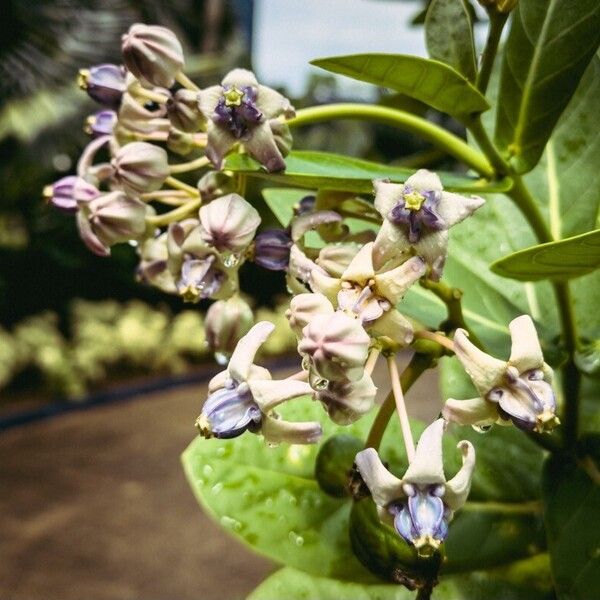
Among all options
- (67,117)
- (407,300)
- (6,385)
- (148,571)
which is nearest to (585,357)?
(407,300)

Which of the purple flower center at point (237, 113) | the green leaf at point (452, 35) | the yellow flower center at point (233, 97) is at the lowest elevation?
the purple flower center at point (237, 113)

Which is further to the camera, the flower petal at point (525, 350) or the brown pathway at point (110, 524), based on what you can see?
the brown pathway at point (110, 524)

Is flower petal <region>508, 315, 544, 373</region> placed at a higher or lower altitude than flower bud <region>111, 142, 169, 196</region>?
lower

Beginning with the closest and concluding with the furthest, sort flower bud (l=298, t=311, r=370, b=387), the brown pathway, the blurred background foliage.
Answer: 1. flower bud (l=298, t=311, r=370, b=387)
2. the brown pathway
3. the blurred background foliage

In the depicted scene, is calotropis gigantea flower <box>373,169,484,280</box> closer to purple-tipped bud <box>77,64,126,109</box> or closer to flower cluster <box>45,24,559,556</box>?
flower cluster <box>45,24,559,556</box>

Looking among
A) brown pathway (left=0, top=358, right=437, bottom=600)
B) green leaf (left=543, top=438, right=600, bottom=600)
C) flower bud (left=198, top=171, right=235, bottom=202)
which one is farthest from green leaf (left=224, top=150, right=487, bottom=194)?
brown pathway (left=0, top=358, right=437, bottom=600)

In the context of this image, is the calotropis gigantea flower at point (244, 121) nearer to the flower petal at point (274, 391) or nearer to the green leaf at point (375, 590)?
the flower petal at point (274, 391)

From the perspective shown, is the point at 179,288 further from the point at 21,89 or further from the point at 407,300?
the point at 21,89

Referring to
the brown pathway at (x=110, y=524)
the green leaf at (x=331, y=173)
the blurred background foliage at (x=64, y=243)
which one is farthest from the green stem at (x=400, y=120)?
the blurred background foliage at (x=64, y=243)
